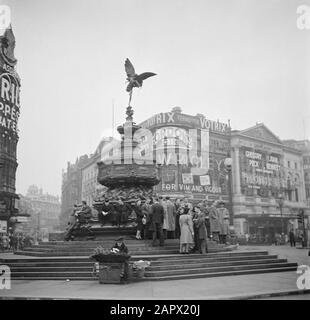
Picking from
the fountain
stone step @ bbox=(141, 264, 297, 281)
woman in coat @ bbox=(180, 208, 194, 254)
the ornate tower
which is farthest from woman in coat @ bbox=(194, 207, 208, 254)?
the ornate tower

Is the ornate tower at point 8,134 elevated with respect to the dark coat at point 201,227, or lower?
elevated

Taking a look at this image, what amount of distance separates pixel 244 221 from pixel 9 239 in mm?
38084

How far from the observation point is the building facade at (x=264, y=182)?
190ft

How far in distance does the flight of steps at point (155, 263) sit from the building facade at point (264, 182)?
44441 mm

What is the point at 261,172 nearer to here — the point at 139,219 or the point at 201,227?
the point at 139,219

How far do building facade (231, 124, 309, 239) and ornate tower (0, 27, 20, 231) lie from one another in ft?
110

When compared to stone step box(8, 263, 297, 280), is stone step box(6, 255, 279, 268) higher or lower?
higher

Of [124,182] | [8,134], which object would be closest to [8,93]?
[8,134]

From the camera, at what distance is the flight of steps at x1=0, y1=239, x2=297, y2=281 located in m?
10.9

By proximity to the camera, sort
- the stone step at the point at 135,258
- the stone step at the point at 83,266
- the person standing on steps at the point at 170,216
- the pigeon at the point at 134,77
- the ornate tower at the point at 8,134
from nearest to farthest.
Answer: the stone step at the point at 83,266 < the stone step at the point at 135,258 < the person standing on steps at the point at 170,216 < the pigeon at the point at 134,77 < the ornate tower at the point at 8,134

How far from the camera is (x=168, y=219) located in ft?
47.3

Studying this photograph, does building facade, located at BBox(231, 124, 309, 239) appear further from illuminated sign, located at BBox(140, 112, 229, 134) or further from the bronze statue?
the bronze statue

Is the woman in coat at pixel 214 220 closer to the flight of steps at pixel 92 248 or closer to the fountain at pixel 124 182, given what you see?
the flight of steps at pixel 92 248

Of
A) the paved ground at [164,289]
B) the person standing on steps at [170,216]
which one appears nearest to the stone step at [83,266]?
the paved ground at [164,289]
